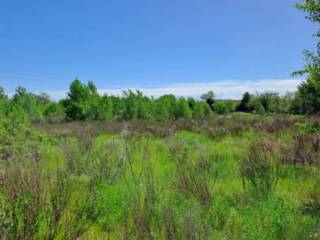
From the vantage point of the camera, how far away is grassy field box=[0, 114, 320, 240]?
321cm

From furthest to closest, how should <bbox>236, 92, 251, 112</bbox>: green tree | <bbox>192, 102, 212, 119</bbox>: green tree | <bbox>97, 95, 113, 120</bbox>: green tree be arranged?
<bbox>236, 92, 251, 112</bbox>: green tree → <bbox>192, 102, 212, 119</bbox>: green tree → <bbox>97, 95, 113, 120</bbox>: green tree

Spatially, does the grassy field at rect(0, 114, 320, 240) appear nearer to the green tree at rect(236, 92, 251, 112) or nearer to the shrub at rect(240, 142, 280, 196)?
the shrub at rect(240, 142, 280, 196)

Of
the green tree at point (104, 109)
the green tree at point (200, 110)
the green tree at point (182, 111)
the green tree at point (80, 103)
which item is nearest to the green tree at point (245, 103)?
the green tree at point (200, 110)

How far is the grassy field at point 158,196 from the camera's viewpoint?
10.5 feet

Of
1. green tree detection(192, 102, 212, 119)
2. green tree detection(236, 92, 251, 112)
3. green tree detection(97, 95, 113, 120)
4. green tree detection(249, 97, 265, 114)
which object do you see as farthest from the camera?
green tree detection(236, 92, 251, 112)

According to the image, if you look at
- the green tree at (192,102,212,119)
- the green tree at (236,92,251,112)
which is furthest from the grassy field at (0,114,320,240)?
the green tree at (236,92,251,112)

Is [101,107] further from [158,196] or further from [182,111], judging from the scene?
[158,196]

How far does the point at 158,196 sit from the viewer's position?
4.76 metres

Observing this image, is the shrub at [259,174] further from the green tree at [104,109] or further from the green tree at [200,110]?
the green tree at [200,110]

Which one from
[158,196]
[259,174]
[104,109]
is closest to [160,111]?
→ [104,109]

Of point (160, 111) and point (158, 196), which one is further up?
point (160, 111)

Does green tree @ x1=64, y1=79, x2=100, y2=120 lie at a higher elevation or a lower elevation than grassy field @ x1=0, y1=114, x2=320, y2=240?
higher

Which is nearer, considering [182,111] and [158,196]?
[158,196]

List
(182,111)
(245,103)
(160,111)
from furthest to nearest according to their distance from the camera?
(245,103) < (182,111) < (160,111)
